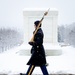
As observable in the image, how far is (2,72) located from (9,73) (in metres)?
0.30

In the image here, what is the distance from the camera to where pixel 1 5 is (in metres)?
130

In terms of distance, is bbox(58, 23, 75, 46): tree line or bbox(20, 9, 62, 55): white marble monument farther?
bbox(58, 23, 75, 46): tree line

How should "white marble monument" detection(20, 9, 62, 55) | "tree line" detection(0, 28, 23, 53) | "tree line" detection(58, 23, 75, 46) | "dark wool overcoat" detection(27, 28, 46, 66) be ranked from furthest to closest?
1. "tree line" detection(58, 23, 75, 46)
2. "tree line" detection(0, 28, 23, 53)
3. "white marble monument" detection(20, 9, 62, 55)
4. "dark wool overcoat" detection(27, 28, 46, 66)

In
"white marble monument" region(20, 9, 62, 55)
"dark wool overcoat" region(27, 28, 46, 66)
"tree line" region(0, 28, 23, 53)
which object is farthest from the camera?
"tree line" region(0, 28, 23, 53)

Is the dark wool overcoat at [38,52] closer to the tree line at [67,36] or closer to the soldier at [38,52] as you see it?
the soldier at [38,52]

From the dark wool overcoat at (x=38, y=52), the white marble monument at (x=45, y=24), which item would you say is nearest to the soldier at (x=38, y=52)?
the dark wool overcoat at (x=38, y=52)

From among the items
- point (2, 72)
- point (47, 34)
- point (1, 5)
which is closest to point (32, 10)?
point (47, 34)

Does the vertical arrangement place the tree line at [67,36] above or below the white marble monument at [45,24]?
below

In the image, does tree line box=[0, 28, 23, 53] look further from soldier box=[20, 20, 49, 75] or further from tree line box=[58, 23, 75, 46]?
soldier box=[20, 20, 49, 75]

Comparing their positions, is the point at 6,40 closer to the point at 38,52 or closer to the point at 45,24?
the point at 45,24

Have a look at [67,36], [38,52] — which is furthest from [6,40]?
[38,52]

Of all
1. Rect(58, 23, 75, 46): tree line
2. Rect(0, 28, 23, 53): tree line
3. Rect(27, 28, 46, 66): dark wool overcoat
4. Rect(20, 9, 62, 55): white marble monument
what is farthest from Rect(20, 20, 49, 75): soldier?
Rect(0, 28, 23, 53): tree line

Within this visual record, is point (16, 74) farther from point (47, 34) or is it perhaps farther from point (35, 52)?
point (47, 34)

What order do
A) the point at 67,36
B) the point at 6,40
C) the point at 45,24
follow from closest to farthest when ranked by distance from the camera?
the point at 45,24
the point at 6,40
the point at 67,36
